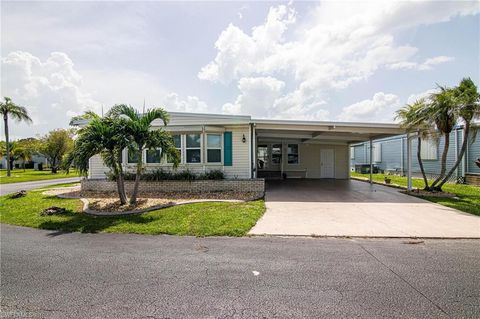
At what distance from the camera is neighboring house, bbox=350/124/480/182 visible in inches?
592

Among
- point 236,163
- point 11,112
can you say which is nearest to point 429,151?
point 236,163

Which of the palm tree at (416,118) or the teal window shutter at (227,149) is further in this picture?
the teal window shutter at (227,149)

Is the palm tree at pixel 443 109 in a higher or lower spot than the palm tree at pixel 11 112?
lower

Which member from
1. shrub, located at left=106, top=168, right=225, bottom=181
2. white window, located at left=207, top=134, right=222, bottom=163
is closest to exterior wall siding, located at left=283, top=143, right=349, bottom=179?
white window, located at left=207, top=134, right=222, bottom=163

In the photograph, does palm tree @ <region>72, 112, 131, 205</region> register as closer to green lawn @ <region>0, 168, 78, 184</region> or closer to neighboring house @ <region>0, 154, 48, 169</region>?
green lawn @ <region>0, 168, 78, 184</region>

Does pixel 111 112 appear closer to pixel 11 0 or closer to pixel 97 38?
pixel 97 38

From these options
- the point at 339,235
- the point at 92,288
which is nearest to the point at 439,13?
the point at 339,235

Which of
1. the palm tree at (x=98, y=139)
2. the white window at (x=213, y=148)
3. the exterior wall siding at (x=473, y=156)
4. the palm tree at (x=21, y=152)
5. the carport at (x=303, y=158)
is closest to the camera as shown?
the palm tree at (x=98, y=139)

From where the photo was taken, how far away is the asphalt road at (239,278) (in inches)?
111

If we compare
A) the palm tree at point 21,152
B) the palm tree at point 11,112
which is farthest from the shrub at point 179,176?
the palm tree at point 21,152

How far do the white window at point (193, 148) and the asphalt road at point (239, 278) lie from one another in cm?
717

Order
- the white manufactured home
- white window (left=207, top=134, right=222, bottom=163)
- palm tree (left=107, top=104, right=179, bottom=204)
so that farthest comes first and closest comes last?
white window (left=207, top=134, right=222, bottom=163) < the white manufactured home < palm tree (left=107, top=104, right=179, bottom=204)

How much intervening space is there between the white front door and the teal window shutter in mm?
9116

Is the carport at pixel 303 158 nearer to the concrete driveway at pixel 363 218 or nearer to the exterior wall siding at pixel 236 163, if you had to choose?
the exterior wall siding at pixel 236 163
